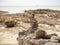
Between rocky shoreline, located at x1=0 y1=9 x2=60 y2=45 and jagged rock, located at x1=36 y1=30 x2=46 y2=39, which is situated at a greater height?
jagged rock, located at x1=36 y1=30 x2=46 y2=39

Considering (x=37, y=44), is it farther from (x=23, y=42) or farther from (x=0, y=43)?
(x=0, y=43)

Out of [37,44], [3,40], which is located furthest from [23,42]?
[3,40]

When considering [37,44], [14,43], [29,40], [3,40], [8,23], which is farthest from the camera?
[8,23]

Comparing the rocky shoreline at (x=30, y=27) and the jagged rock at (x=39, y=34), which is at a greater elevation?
the jagged rock at (x=39, y=34)

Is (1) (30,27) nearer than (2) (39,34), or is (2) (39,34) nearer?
(2) (39,34)

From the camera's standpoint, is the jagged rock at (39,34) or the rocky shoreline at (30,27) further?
the rocky shoreline at (30,27)

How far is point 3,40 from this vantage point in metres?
10.4

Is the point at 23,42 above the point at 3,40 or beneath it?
above

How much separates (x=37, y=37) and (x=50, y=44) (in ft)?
3.90

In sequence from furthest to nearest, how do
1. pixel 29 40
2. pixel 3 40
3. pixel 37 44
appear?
pixel 3 40
pixel 29 40
pixel 37 44

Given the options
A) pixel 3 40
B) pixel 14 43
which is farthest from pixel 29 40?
pixel 3 40

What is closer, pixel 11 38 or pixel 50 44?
pixel 50 44

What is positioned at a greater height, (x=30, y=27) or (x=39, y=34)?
(x=39, y=34)

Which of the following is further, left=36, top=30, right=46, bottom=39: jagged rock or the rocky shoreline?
the rocky shoreline
